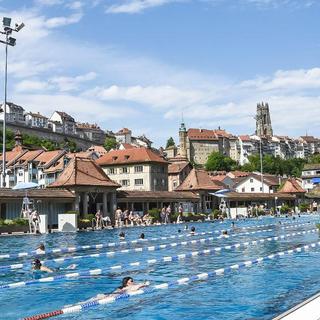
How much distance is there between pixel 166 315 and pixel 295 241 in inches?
821

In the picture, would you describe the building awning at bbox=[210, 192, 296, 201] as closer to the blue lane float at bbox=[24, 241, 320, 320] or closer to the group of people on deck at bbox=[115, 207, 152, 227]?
the group of people on deck at bbox=[115, 207, 152, 227]

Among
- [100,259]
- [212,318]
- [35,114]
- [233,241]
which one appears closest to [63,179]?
[233,241]

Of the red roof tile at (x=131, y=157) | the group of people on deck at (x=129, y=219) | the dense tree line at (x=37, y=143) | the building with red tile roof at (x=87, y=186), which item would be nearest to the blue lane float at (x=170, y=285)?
the group of people on deck at (x=129, y=219)

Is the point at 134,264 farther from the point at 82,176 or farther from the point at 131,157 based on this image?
the point at 131,157

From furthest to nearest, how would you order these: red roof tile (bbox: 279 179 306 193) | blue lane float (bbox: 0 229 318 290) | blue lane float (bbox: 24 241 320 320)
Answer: red roof tile (bbox: 279 179 306 193) → blue lane float (bbox: 0 229 318 290) → blue lane float (bbox: 24 241 320 320)

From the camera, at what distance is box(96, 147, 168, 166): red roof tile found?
288ft

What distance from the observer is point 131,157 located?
8981 centimetres

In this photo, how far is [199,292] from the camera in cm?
1491

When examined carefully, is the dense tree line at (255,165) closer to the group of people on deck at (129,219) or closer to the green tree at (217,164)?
the green tree at (217,164)

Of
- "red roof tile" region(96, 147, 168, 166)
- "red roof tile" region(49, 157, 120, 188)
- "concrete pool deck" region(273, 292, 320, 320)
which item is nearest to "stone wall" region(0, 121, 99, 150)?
"red roof tile" region(96, 147, 168, 166)

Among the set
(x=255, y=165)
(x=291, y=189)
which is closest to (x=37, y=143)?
(x=255, y=165)

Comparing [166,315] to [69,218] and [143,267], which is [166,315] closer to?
[143,267]

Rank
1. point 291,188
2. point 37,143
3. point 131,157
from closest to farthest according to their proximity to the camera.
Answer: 1. point 131,157
2. point 291,188
3. point 37,143

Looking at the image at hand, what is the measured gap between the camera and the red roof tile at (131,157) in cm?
8791
